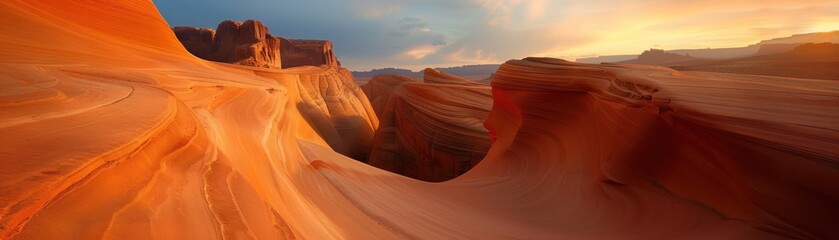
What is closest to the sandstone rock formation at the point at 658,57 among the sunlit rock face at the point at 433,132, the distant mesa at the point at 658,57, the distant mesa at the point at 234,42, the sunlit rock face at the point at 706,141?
the distant mesa at the point at 658,57

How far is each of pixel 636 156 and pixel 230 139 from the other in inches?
150

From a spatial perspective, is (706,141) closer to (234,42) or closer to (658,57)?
(234,42)

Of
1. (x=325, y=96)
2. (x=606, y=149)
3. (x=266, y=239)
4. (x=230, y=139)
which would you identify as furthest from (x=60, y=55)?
(x=325, y=96)

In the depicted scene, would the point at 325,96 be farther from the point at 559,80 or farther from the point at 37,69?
the point at 37,69

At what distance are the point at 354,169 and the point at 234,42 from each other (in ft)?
94.4

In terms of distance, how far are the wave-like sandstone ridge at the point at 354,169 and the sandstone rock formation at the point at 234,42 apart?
2170 cm

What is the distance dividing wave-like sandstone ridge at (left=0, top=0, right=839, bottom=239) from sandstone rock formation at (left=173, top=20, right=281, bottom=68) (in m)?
21.7

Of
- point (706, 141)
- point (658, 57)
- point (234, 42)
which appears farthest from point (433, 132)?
point (658, 57)

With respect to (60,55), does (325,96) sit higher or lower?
lower

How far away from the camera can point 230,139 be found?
2.54 m

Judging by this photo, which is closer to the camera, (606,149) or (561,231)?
(561,231)

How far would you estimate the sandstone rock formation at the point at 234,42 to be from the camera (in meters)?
26.4

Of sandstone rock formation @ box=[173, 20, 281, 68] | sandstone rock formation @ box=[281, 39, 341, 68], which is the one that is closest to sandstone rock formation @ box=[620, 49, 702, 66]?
sandstone rock formation @ box=[281, 39, 341, 68]

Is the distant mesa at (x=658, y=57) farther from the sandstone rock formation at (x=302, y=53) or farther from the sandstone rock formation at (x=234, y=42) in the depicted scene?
the sandstone rock formation at (x=234, y=42)
